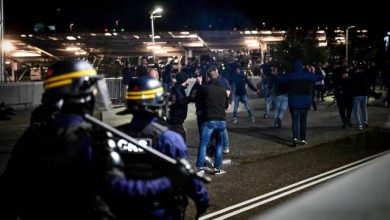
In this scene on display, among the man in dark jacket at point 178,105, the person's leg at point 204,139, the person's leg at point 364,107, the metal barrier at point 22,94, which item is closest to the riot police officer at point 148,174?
the person's leg at point 204,139

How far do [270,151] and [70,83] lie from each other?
8.91 metres

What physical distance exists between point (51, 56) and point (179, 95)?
23.6 meters

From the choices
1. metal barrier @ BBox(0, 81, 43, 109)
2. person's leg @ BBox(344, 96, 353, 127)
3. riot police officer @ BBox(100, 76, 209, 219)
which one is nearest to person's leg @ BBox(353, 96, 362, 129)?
person's leg @ BBox(344, 96, 353, 127)

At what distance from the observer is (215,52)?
3472 cm

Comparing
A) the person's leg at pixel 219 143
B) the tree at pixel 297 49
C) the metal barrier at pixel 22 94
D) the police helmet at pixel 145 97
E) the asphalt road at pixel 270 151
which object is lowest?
the asphalt road at pixel 270 151

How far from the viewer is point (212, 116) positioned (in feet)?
29.6

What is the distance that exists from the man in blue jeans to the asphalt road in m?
0.38

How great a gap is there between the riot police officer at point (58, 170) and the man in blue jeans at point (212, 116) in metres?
6.06

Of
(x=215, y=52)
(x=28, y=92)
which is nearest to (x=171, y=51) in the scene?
(x=215, y=52)

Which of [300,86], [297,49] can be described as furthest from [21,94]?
[297,49]

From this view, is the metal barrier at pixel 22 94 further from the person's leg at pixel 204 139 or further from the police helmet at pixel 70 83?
the police helmet at pixel 70 83

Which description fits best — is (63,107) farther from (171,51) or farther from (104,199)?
(171,51)

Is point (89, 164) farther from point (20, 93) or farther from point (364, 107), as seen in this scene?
point (20, 93)

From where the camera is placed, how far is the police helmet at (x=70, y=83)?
299cm
